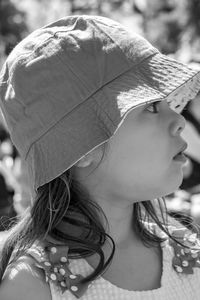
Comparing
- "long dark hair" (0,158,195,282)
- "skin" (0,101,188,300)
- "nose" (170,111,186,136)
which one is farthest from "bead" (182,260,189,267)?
"nose" (170,111,186,136)

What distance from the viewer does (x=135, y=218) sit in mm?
1553

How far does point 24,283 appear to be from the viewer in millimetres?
1275

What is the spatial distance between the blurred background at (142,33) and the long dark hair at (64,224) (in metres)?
0.21

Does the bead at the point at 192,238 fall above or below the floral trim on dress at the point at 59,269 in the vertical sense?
below

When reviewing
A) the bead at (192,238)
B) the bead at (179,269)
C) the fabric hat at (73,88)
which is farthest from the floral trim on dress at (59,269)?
the bead at (192,238)

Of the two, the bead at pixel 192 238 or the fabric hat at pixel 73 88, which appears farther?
the bead at pixel 192 238

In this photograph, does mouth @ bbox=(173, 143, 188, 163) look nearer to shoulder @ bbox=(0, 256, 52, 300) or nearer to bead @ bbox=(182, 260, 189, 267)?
bead @ bbox=(182, 260, 189, 267)

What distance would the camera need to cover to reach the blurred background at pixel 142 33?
9.49 ft

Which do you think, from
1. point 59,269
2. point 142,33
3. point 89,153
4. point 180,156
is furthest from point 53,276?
point 142,33

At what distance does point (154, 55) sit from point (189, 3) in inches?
182

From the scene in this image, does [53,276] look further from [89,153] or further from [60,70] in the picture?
[60,70]

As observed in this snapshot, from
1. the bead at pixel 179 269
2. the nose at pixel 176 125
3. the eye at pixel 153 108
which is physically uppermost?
the eye at pixel 153 108

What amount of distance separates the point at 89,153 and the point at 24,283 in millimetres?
322

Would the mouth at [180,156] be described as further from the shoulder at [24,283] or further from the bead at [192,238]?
the shoulder at [24,283]
